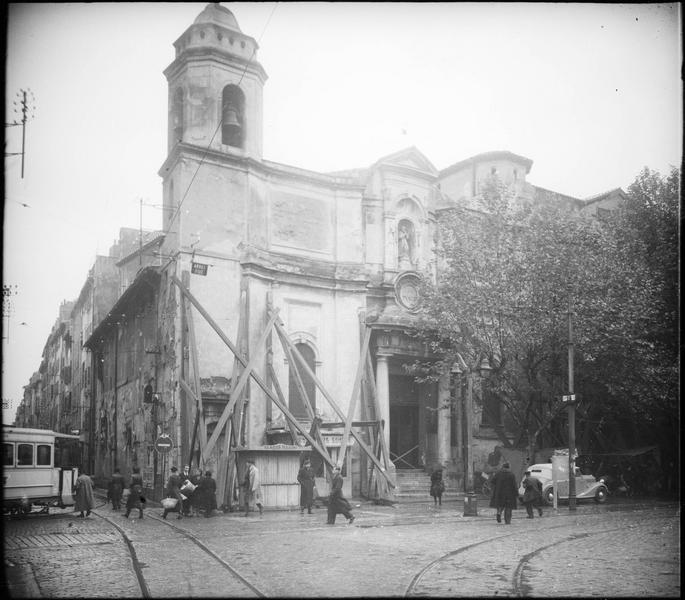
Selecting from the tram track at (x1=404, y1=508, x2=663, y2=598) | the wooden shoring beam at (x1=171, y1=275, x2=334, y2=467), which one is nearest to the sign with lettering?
the wooden shoring beam at (x1=171, y1=275, x2=334, y2=467)

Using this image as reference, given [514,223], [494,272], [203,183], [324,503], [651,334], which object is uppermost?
[203,183]

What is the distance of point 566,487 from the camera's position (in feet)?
86.3

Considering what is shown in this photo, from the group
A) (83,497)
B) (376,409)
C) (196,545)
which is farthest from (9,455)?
(376,409)

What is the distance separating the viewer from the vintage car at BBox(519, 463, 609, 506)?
2562 cm

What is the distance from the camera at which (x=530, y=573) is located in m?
10.9

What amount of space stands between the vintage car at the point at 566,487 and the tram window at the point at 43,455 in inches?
586

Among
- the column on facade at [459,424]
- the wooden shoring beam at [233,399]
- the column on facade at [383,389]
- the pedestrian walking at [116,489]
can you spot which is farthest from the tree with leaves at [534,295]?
the pedestrian walking at [116,489]

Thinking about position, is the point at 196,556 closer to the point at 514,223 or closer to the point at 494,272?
the point at 494,272

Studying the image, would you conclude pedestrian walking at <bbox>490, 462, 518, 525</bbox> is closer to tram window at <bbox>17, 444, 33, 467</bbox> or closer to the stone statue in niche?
tram window at <bbox>17, 444, 33, 467</bbox>

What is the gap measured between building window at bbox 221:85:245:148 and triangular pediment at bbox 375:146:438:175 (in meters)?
5.83

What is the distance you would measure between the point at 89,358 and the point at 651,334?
32293mm

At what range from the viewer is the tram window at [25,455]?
Result: 20.4 metres

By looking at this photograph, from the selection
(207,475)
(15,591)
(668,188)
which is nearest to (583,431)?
(668,188)

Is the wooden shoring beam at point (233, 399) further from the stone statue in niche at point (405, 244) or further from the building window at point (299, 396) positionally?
the stone statue in niche at point (405, 244)
